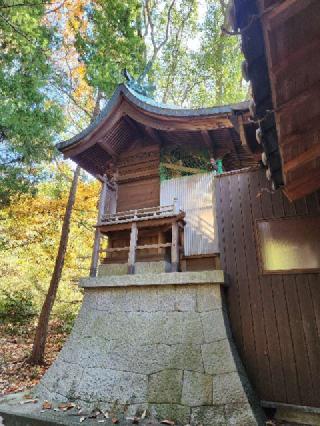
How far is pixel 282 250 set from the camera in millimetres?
5082

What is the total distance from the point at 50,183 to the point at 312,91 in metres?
11.4

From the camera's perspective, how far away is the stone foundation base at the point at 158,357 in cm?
435

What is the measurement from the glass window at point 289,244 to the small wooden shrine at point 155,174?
6.80ft

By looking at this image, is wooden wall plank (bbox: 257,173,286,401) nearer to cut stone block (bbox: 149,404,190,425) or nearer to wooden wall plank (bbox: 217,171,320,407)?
wooden wall plank (bbox: 217,171,320,407)

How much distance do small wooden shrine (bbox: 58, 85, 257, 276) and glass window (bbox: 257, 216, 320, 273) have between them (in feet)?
6.80

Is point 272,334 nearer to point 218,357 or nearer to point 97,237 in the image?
point 218,357

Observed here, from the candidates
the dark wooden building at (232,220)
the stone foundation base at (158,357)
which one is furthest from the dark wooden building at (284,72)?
the stone foundation base at (158,357)

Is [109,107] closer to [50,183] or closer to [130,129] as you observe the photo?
[130,129]

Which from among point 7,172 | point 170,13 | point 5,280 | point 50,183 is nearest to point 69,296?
point 5,280

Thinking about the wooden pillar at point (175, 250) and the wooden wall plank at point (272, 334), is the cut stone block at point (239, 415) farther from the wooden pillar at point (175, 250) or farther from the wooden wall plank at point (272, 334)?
the wooden pillar at point (175, 250)

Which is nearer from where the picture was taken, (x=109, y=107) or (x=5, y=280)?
(x=109, y=107)

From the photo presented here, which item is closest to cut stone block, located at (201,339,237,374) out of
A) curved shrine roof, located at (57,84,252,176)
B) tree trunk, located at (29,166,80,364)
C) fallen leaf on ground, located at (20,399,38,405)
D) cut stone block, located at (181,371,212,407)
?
cut stone block, located at (181,371,212,407)

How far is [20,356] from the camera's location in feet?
29.9

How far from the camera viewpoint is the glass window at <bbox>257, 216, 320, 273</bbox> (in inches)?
190
